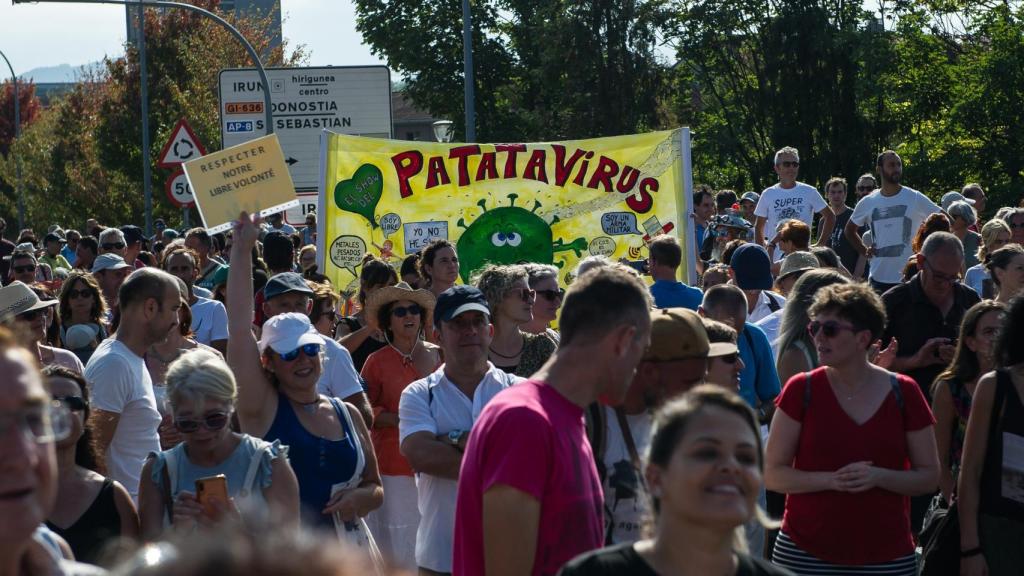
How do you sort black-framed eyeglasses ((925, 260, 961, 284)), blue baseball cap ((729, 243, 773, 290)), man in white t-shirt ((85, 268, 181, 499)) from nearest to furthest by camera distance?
man in white t-shirt ((85, 268, 181, 499)), black-framed eyeglasses ((925, 260, 961, 284)), blue baseball cap ((729, 243, 773, 290))

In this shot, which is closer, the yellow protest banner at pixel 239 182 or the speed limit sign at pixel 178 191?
the yellow protest banner at pixel 239 182

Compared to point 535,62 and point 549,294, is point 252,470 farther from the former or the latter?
point 535,62

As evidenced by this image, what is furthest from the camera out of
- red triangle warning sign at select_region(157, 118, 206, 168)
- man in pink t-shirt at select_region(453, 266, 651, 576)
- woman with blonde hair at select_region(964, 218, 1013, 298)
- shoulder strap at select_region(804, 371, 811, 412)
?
red triangle warning sign at select_region(157, 118, 206, 168)

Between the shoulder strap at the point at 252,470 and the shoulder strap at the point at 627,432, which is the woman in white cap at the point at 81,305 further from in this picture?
the shoulder strap at the point at 627,432

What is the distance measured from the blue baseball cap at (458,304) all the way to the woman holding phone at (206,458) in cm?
120

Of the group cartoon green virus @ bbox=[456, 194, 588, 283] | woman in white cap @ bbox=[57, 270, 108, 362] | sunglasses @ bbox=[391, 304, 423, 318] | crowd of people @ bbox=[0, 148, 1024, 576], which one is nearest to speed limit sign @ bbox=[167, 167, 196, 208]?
cartoon green virus @ bbox=[456, 194, 588, 283]

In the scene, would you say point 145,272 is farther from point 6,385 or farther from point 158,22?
point 158,22

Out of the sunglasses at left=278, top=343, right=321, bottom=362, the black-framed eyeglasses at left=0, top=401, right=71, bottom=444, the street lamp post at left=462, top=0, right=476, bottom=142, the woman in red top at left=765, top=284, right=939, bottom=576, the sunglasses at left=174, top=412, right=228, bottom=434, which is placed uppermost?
the street lamp post at left=462, top=0, right=476, bottom=142

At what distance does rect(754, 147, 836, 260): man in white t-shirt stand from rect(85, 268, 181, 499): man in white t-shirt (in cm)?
862

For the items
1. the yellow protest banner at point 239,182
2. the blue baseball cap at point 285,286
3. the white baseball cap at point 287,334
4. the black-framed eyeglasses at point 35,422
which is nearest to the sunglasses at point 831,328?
the white baseball cap at point 287,334

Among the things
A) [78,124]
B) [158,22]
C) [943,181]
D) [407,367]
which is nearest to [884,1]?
[943,181]

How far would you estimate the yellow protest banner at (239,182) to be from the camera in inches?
286

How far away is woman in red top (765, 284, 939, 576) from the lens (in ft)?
17.2

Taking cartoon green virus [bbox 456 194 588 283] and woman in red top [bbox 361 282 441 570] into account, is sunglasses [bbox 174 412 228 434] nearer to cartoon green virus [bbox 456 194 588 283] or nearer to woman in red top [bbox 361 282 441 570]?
woman in red top [bbox 361 282 441 570]
